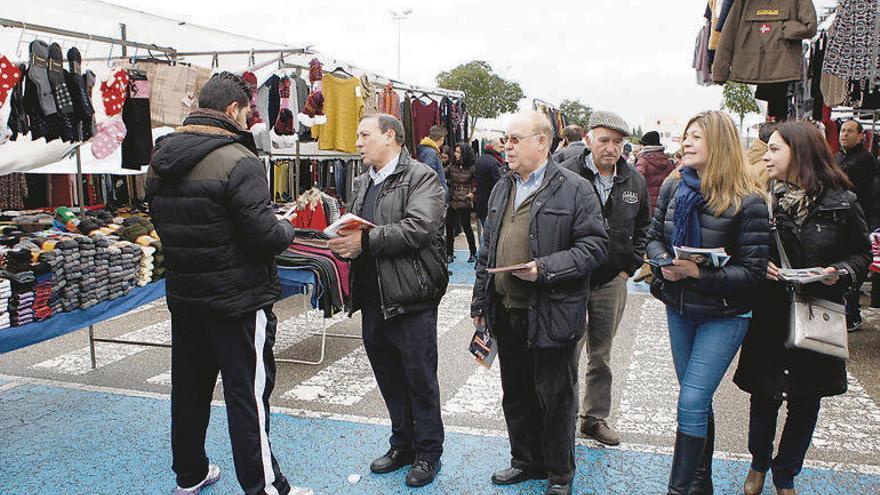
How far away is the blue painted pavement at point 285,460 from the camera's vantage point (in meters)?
3.77

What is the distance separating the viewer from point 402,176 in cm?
384

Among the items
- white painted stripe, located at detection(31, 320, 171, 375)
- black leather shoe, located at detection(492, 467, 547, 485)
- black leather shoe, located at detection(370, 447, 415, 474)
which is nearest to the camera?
black leather shoe, located at detection(492, 467, 547, 485)

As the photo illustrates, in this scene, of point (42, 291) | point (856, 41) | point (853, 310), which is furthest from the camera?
point (853, 310)

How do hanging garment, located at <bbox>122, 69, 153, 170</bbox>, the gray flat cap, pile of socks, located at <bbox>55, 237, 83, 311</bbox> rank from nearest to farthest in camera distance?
the gray flat cap → pile of socks, located at <bbox>55, 237, 83, 311</bbox> → hanging garment, located at <bbox>122, 69, 153, 170</bbox>

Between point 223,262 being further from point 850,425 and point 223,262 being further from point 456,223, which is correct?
point 456,223

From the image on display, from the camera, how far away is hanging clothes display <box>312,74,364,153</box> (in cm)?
834

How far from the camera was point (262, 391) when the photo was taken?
3395mm

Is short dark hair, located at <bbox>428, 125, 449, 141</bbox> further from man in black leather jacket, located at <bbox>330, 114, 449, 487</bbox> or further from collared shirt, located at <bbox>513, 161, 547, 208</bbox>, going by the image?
collared shirt, located at <bbox>513, 161, 547, 208</bbox>

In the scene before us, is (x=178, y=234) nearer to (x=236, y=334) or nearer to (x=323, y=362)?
(x=236, y=334)

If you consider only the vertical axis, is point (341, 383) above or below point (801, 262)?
below

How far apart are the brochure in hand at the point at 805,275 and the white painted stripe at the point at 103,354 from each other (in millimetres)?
5309

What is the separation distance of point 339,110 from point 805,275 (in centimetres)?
618

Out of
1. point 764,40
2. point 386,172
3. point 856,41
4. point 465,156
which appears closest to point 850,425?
point 856,41

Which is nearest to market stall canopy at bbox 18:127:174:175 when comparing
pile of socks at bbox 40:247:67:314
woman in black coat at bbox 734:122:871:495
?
pile of socks at bbox 40:247:67:314
